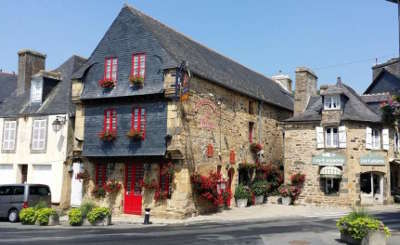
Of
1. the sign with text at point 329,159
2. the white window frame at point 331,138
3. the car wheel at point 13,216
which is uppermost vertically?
the white window frame at point 331,138

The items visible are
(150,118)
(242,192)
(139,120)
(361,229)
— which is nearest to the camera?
(361,229)

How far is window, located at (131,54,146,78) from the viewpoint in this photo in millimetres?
19203

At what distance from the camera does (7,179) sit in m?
23.5

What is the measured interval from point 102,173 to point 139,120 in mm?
3314

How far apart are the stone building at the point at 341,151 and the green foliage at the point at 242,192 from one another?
10.4 feet

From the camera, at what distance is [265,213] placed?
66.4 ft

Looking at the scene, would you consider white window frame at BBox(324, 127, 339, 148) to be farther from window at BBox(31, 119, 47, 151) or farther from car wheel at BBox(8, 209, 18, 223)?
car wheel at BBox(8, 209, 18, 223)

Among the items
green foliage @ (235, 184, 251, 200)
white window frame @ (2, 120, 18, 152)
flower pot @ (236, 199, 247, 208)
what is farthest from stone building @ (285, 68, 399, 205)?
white window frame @ (2, 120, 18, 152)

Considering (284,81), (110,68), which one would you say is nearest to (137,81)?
(110,68)

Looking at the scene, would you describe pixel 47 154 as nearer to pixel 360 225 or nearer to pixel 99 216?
pixel 99 216

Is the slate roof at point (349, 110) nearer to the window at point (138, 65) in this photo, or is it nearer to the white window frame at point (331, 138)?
the white window frame at point (331, 138)

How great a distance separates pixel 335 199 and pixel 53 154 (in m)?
15.1

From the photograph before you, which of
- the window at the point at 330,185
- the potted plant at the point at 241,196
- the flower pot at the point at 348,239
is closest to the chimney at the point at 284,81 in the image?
the window at the point at 330,185

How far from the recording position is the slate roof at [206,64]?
778 inches
